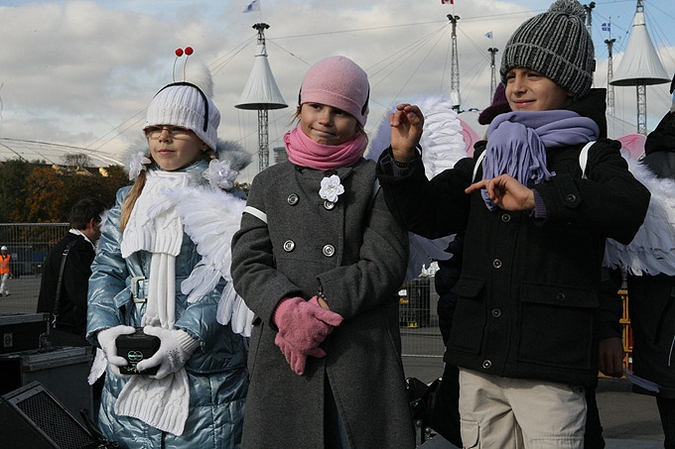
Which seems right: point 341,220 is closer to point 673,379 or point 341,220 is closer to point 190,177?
point 190,177

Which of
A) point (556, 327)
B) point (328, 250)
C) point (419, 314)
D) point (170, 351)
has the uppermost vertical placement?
point (328, 250)

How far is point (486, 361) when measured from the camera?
7.03ft

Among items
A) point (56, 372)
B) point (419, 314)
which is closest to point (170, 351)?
point (56, 372)

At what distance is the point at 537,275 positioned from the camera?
212cm

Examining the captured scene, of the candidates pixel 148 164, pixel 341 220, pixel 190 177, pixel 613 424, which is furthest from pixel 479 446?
pixel 613 424

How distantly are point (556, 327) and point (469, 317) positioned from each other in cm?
26

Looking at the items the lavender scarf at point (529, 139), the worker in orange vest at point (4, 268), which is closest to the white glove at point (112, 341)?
the lavender scarf at point (529, 139)

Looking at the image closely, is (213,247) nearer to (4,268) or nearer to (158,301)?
(158,301)

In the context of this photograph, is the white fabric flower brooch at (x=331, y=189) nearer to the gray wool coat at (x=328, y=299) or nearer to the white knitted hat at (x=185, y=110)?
the gray wool coat at (x=328, y=299)

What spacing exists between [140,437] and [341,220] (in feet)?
4.01

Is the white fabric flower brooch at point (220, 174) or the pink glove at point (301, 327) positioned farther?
the white fabric flower brooch at point (220, 174)

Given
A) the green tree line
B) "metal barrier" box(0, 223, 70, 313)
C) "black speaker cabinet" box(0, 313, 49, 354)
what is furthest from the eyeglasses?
the green tree line

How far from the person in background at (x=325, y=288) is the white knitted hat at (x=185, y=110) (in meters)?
0.77

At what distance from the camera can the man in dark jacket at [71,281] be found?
5836 millimetres
